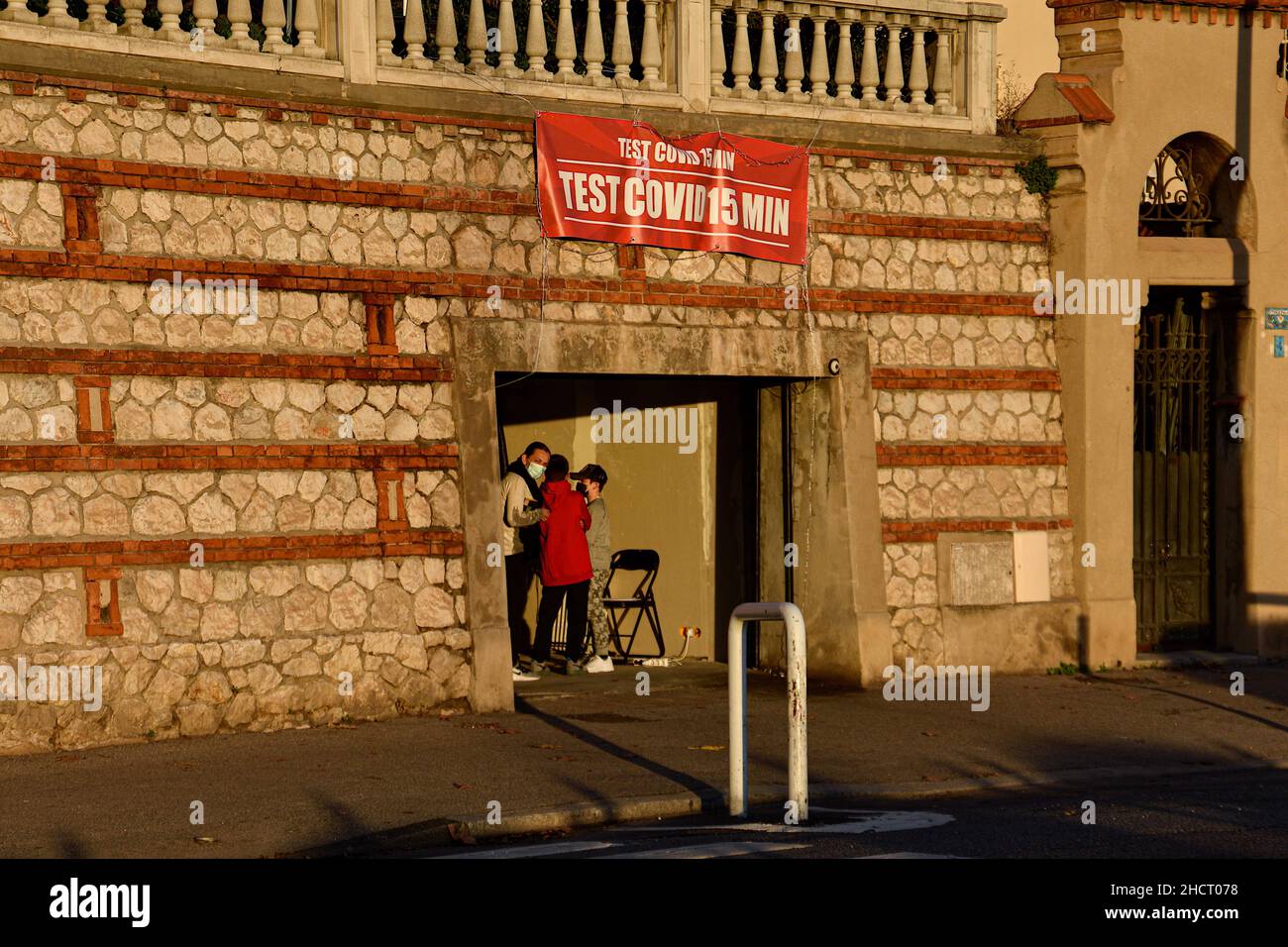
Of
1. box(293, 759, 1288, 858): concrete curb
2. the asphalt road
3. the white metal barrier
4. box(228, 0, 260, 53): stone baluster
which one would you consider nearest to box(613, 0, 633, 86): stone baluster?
box(228, 0, 260, 53): stone baluster

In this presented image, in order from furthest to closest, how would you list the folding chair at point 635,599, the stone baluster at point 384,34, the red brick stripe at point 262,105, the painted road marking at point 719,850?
the folding chair at point 635,599 < the stone baluster at point 384,34 < the red brick stripe at point 262,105 < the painted road marking at point 719,850

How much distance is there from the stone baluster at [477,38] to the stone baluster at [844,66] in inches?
129

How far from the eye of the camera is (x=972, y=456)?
52.0 ft

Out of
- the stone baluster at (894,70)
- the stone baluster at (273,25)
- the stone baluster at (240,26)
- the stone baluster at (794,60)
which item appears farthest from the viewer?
the stone baluster at (894,70)

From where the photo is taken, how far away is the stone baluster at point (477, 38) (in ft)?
45.0

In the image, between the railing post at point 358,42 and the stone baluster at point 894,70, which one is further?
the stone baluster at point 894,70

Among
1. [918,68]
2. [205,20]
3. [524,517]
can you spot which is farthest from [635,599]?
[205,20]

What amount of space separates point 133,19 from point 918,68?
6.75 metres

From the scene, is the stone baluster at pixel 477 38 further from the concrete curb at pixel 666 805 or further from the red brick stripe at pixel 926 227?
the concrete curb at pixel 666 805

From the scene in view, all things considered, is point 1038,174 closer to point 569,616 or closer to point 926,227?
point 926,227

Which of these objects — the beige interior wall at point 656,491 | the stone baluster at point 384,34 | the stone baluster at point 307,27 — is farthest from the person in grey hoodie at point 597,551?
the stone baluster at point 307,27

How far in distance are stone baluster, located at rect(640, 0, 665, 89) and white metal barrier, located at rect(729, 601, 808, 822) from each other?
6219 millimetres
